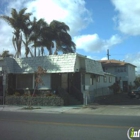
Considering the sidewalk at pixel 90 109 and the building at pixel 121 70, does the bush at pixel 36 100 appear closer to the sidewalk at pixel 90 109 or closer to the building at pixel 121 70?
the sidewalk at pixel 90 109

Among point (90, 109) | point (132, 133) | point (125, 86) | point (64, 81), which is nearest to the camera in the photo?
point (132, 133)

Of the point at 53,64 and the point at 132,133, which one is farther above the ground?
the point at 53,64

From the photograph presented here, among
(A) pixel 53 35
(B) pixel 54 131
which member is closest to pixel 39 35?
(A) pixel 53 35

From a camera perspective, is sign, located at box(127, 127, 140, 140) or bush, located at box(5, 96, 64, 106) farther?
bush, located at box(5, 96, 64, 106)

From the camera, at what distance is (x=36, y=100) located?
955 inches

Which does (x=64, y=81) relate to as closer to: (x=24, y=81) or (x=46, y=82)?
(x=46, y=82)

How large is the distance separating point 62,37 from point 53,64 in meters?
13.1

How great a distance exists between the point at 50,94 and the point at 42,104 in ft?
4.11

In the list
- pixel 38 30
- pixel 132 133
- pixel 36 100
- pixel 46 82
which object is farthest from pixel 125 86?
pixel 132 133

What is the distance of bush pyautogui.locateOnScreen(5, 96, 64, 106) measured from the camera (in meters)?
23.6

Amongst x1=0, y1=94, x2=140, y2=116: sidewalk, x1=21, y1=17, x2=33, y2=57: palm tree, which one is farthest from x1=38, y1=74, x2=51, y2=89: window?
x1=21, y1=17, x2=33, y2=57: palm tree

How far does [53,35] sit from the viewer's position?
123 feet

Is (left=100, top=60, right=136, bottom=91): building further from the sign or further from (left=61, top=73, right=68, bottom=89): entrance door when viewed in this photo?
the sign

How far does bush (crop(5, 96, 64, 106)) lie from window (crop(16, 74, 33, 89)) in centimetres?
286
